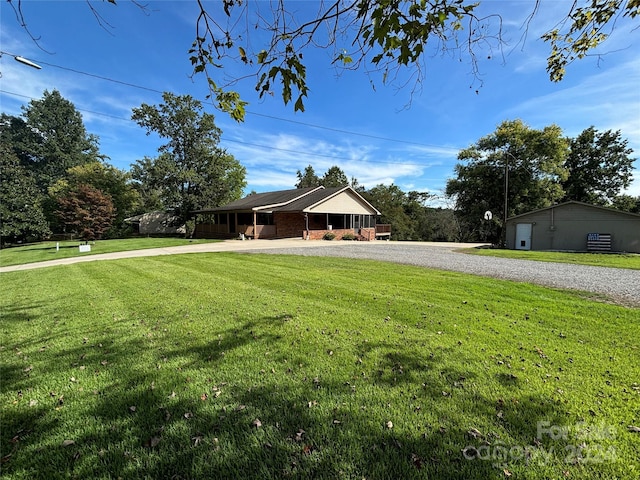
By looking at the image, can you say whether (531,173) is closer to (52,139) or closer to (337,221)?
(337,221)

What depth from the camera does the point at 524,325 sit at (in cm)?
419

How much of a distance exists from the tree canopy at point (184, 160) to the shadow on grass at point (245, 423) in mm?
31278

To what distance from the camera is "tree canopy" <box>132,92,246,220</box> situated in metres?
30.4

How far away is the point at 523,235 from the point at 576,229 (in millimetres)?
2779

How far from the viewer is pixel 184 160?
105ft

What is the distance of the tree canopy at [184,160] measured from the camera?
3041 centimetres

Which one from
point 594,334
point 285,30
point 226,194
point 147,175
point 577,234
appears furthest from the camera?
point 226,194

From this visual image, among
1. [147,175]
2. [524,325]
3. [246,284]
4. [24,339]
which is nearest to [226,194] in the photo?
[147,175]

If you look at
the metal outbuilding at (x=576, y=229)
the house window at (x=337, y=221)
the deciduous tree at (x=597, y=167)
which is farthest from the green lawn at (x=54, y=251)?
the deciduous tree at (x=597, y=167)

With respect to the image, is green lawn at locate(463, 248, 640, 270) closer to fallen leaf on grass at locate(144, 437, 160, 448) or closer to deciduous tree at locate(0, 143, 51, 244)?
fallen leaf on grass at locate(144, 437, 160, 448)

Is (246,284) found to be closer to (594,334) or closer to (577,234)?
(594,334)

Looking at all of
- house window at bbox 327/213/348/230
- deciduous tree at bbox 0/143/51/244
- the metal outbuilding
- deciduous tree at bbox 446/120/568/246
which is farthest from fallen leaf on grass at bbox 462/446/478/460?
deciduous tree at bbox 0/143/51/244

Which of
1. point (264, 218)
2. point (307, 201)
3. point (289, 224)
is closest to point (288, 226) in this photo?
point (289, 224)

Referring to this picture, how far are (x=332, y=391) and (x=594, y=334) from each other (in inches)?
146
